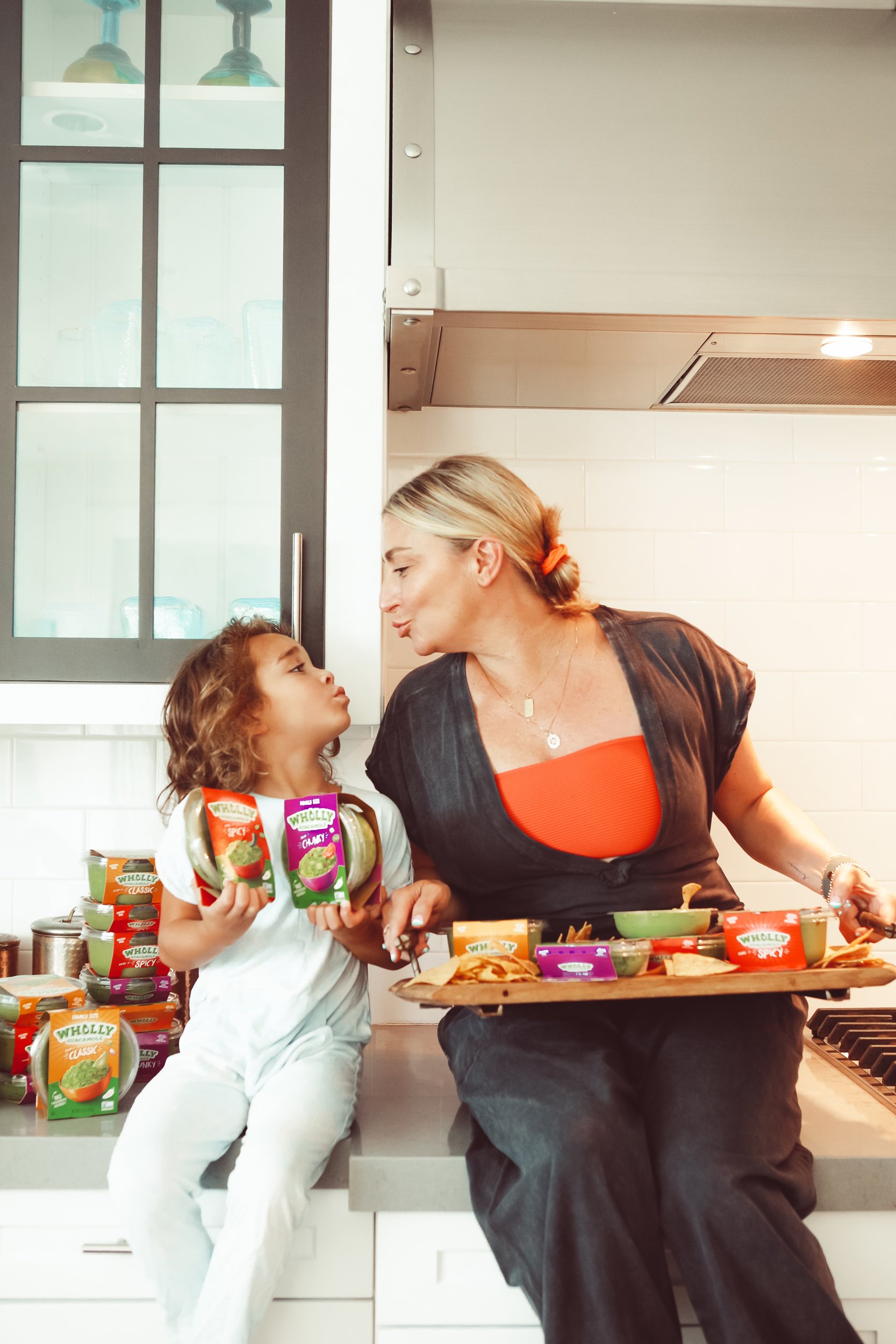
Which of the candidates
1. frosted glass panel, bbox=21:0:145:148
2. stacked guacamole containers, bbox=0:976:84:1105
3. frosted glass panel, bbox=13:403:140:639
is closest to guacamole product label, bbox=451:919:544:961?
stacked guacamole containers, bbox=0:976:84:1105

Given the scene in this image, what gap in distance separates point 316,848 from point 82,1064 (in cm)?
42

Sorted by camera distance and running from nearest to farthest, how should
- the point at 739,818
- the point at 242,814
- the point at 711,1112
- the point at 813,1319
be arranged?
the point at 813,1319, the point at 711,1112, the point at 242,814, the point at 739,818

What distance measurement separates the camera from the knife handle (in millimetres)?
1298

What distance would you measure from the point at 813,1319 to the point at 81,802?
4.35 ft

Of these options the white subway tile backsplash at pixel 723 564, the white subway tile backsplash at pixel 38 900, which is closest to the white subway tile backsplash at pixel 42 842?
the white subway tile backsplash at pixel 38 900

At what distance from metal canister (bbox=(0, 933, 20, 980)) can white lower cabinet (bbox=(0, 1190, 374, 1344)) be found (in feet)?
1.63

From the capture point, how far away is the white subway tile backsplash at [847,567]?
190cm

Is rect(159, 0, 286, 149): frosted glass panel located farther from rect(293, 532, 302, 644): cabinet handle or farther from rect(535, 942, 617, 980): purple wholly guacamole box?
rect(535, 942, 617, 980): purple wholly guacamole box

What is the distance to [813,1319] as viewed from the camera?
100 cm

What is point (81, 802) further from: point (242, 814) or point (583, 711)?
point (583, 711)

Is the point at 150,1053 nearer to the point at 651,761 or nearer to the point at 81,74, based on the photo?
the point at 651,761

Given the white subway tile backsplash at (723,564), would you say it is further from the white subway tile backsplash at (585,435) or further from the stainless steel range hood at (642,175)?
the stainless steel range hood at (642,175)

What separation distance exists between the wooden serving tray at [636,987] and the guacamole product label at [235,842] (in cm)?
25

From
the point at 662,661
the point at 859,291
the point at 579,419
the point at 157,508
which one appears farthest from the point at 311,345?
the point at 859,291
